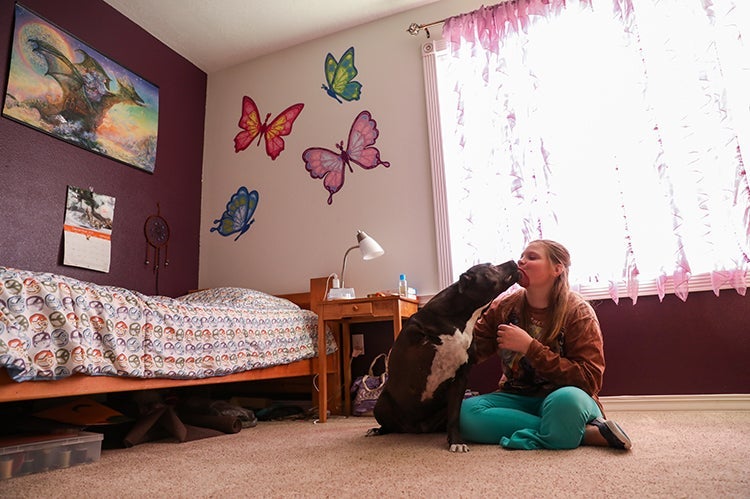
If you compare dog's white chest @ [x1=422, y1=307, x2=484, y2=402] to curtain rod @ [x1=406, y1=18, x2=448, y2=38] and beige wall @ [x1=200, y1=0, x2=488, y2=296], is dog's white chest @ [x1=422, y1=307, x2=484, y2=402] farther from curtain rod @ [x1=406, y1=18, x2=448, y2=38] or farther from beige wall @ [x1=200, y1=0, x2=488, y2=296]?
curtain rod @ [x1=406, y1=18, x2=448, y2=38]

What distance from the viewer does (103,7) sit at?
3.45m

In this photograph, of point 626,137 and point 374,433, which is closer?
point 374,433

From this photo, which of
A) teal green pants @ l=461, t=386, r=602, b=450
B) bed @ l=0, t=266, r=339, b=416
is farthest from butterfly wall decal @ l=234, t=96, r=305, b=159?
teal green pants @ l=461, t=386, r=602, b=450

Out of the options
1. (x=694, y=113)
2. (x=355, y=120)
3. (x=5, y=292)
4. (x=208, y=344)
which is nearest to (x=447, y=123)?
(x=355, y=120)

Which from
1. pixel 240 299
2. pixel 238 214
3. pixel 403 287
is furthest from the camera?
pixel 238 214

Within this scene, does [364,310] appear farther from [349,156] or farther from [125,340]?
[349,156]

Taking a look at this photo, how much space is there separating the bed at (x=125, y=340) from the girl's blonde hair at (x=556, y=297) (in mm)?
1445

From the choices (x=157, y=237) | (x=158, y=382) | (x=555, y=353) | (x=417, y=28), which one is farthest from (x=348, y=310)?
(x=417, y=28)

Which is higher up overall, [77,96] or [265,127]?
[265,127]

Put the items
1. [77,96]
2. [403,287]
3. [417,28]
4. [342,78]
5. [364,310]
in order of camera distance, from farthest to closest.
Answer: [342,78]
[417,28]
[77,96]
[403,287]
[364,310]

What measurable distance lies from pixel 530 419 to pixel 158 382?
154 cm

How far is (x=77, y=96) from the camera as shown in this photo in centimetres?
317

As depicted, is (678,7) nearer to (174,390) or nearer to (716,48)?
(716,48)

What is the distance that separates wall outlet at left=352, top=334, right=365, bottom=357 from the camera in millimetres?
3297
